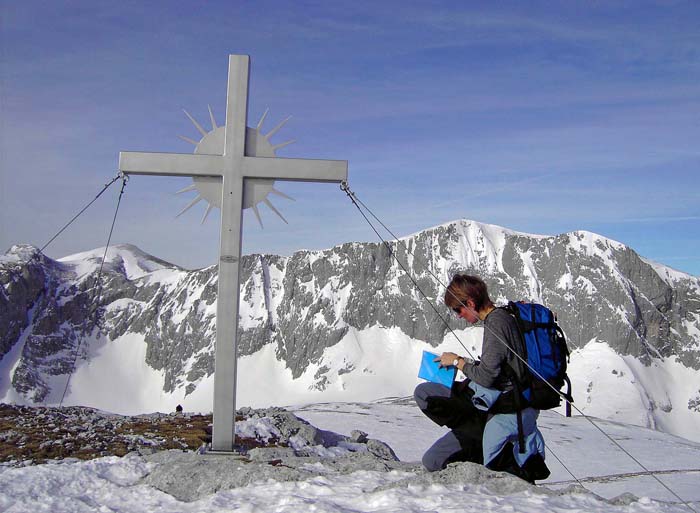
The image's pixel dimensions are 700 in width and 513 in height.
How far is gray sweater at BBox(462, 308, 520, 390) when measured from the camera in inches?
229

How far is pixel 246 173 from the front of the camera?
366 inches

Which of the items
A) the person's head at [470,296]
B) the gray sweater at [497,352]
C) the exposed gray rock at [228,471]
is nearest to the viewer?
the gray sweater at [497,352]

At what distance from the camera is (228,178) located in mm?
9281

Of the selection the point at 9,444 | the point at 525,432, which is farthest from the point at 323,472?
the point at 9,444

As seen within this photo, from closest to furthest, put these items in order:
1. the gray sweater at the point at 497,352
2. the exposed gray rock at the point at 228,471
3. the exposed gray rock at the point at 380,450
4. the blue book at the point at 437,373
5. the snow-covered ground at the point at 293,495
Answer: the snow-covered ground at the point at 293,495 < the gray sweater at the point at 497,352 < the blue book at the point at 437,373 < the exposed gray rock at the point at 228,471 < the exposed gray rock at the point at 380,450

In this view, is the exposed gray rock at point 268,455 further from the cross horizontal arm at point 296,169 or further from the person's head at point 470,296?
the cross horizontal arm at point 296,169

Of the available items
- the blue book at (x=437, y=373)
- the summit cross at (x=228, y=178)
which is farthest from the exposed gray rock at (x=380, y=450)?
the blue book at (x=437, y=373)

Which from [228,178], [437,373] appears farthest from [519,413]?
[228,178]

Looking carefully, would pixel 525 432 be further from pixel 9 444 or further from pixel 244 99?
pixel 9 444

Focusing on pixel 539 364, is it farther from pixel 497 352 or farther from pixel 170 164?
pixel 170 164

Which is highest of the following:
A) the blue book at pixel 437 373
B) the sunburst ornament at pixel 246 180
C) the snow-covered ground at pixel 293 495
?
the sunburst ornament at pixel 246 180

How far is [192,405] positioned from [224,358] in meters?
201

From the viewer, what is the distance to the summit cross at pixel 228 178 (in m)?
9.23

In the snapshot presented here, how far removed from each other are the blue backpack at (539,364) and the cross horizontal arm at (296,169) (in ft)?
14.2
